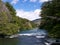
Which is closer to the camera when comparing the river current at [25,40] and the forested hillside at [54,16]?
the forested hillside at [54,16]

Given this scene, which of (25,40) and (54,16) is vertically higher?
(54,16)

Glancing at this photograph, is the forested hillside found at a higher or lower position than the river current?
higher

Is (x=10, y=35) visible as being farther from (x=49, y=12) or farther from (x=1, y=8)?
(x=49, y=12)

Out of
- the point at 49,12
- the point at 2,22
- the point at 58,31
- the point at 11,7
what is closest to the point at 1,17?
the point at 2,22

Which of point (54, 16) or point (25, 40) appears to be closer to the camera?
point (54, 16)

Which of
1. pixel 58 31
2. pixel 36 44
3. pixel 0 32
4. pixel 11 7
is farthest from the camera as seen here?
pixel 11 7

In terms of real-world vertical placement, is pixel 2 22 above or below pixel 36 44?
above

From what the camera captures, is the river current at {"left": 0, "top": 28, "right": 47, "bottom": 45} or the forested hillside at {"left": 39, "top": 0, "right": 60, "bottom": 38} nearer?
the forested hillside at {"left": 39, "top": 0, "right": 60, "bottom": 38}

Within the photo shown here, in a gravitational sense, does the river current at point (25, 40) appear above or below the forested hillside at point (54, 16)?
below

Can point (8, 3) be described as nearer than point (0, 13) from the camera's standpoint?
No

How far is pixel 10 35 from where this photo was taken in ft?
224

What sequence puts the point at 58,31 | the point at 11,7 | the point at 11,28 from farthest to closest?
the point at 11,7 → the point at 11,28 → the point at 58,31

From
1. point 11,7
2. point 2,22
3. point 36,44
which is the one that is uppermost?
point 11,7

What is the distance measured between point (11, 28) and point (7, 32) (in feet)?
8.87
